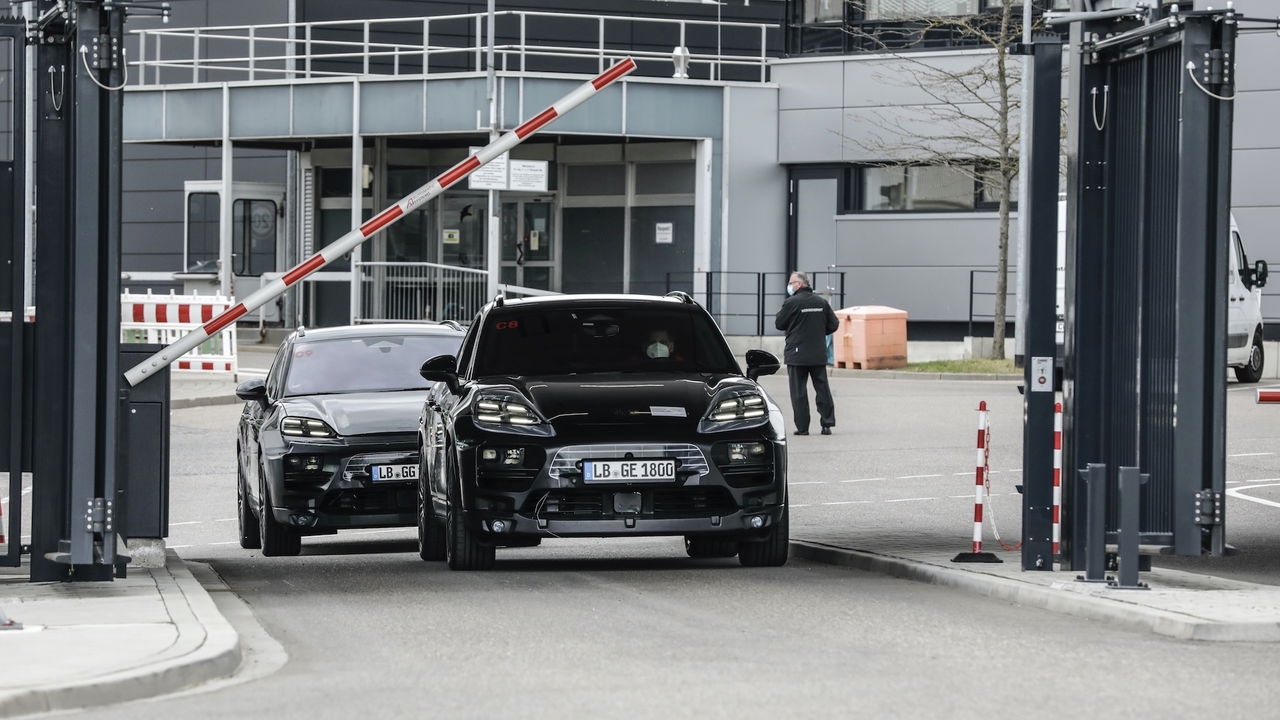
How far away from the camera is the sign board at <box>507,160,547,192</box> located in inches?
1334

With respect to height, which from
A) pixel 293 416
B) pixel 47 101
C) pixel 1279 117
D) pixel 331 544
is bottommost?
pixel 331 544

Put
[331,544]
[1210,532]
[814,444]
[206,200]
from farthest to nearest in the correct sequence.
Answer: [206,200]
[814,444]
[331,544]
[1210,532]

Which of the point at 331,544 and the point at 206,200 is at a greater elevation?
the point at 206,200

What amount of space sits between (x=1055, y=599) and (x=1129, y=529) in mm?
516

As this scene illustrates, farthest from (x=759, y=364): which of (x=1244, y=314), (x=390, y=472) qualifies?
(x=1244, y=314)

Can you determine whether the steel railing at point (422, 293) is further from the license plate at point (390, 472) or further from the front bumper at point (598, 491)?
the front bumper at point (598, 491)

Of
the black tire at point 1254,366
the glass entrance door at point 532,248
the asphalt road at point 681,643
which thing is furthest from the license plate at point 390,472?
the glass entrance door at point 532,248

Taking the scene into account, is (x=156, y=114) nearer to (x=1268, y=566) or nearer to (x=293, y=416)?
(x=293, y=416)

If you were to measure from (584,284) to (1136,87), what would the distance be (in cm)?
3248

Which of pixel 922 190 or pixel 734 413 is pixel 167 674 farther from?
pixel 922 190

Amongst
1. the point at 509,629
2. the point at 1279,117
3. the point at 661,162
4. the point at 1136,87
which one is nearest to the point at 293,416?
the point at 509,629

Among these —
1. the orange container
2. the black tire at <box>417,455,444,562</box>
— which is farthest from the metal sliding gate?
the orange container

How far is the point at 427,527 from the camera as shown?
12484mm

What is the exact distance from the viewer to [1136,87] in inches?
422
